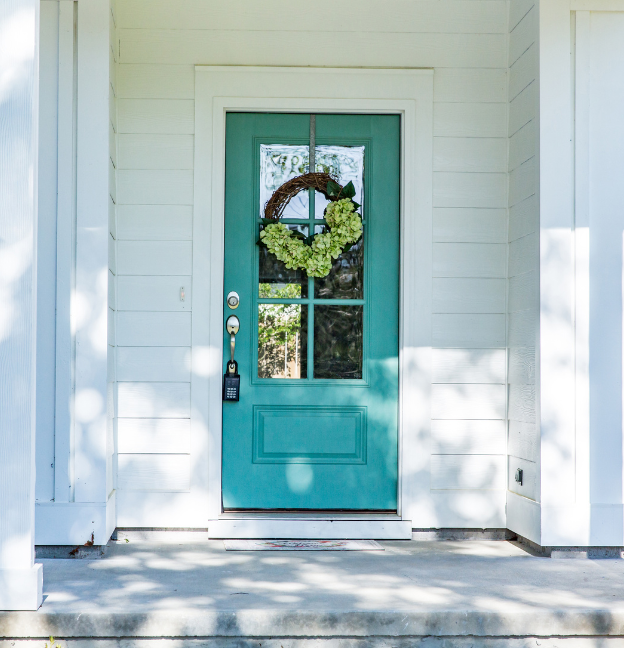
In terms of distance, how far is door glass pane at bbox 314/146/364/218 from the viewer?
3.44 m

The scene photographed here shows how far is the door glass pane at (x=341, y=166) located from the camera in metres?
3.44

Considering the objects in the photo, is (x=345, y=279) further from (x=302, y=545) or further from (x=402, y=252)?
(x=302, y=545)

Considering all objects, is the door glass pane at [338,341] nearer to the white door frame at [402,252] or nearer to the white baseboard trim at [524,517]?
the white door frame at [402,252]

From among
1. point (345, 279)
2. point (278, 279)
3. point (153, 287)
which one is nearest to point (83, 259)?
point (153, 287)

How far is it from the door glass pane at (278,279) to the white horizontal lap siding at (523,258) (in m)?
0.95

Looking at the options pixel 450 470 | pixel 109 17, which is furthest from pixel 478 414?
pixel 109 17

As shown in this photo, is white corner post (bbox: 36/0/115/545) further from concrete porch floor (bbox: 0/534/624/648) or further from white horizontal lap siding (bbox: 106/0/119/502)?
concrete porch floor (bbox: 0/534/624/648)

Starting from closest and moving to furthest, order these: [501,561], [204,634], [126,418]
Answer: [204,634] < [501,561] < [126,418]

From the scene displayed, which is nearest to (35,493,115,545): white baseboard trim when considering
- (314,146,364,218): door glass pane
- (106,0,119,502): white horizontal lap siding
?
(106,0,119,502): white horizontal lap siding

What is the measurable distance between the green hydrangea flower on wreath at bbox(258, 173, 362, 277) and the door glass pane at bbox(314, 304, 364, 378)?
199 millimetres

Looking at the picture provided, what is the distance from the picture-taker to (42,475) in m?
2.97

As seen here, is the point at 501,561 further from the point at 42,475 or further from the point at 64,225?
the point at 64,225

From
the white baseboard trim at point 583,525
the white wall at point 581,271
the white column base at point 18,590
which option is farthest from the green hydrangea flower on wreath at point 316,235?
the white column base at point 18,590

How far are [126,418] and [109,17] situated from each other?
1.69 metres
